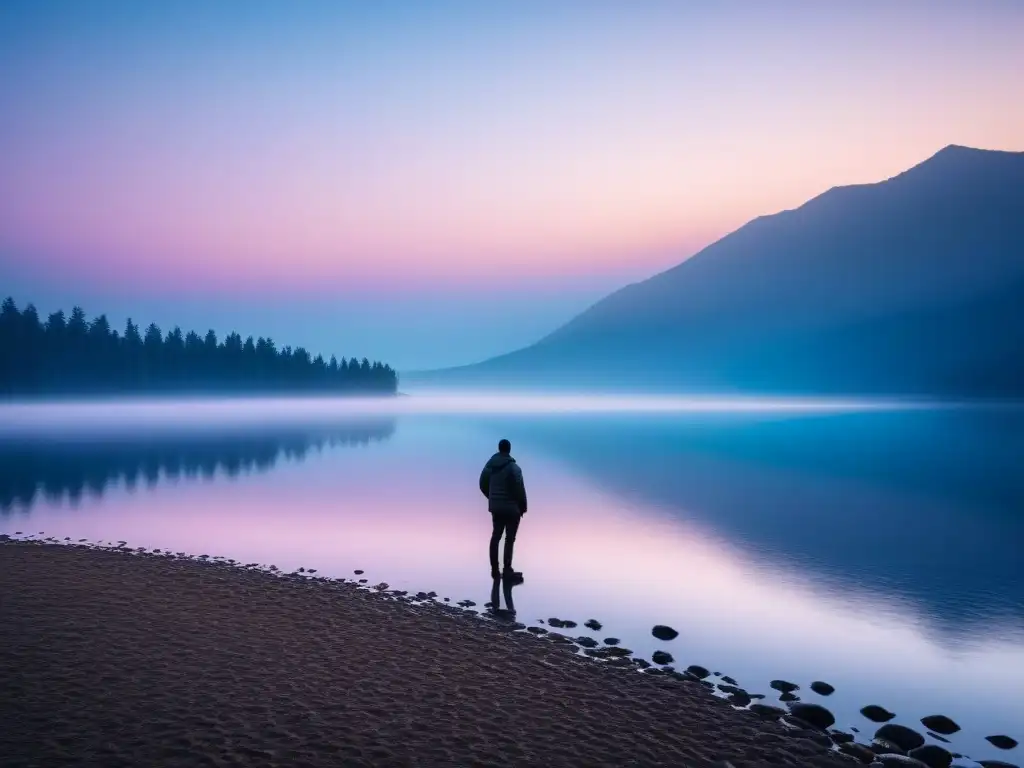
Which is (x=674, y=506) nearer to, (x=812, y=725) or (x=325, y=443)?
(x=812, y=725)

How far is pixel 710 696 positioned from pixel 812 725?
155 centimetres

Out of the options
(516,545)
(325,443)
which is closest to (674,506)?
(516,545)

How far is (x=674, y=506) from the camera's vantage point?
118ft

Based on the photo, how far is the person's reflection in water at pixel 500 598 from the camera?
16094 millimetres

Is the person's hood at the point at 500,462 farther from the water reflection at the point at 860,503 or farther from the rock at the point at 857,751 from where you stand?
the water reflection at the point at 860,503

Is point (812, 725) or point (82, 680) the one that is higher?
point (82, 680)

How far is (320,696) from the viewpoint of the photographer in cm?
1027

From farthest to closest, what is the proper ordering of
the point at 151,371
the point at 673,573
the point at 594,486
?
1. the point at 151,371
2. the point at 594,486
3. the point at 673,573

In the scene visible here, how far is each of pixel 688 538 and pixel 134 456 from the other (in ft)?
159

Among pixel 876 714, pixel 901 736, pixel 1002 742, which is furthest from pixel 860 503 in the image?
pixel 901 736

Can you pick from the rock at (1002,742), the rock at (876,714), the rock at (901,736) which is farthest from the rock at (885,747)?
the rock at (1002,742)

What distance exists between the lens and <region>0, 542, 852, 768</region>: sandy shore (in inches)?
340

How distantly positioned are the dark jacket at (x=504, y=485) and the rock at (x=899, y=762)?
9745 mm

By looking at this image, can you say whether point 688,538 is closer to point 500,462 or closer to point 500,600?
point 500,600
